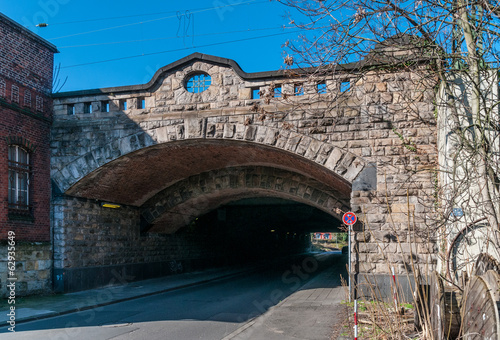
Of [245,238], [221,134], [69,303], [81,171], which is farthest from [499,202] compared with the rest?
[245,238]

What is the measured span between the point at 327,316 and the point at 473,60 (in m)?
6.56

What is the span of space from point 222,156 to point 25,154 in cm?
595

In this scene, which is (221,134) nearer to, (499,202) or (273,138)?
(273,138)

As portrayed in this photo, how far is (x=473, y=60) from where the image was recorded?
574 cm

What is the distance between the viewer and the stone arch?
12.2m

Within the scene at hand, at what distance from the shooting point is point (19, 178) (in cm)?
1346

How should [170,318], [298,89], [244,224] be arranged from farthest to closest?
[244,224], [298,89], [170,318]

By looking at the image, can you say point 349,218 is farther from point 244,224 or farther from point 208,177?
point 244,224

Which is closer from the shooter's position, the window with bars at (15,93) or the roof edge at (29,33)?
the roof edge at (29,33)

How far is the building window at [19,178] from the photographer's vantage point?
1316 centimetres

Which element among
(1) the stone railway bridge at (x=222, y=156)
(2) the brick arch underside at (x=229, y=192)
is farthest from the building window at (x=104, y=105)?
(2) the brick arch underside at (x=229, y=192)

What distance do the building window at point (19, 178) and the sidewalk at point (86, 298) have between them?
261 centimetres

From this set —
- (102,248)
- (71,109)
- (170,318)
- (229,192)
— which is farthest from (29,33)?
(170,318)

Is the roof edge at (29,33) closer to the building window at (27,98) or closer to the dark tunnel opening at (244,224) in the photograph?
the building window at (27,98)
